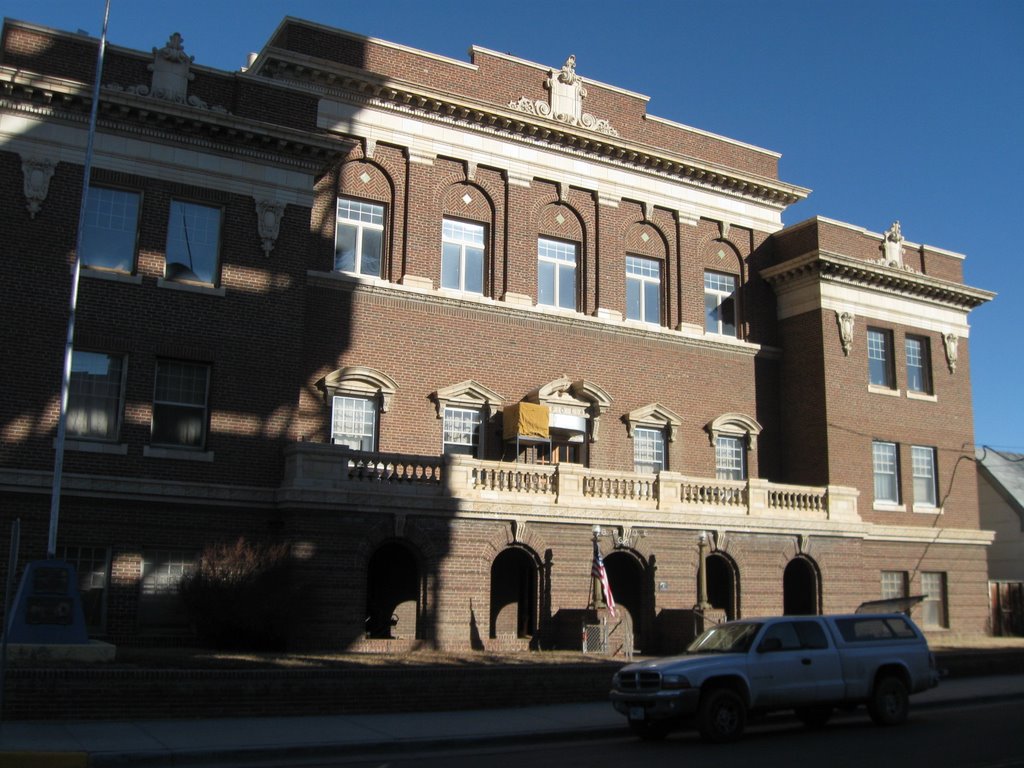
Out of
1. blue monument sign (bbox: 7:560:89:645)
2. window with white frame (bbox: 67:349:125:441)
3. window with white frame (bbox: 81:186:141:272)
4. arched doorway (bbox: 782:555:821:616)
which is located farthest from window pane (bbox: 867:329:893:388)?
blue monument sign (bbox: 7:560:89:645)

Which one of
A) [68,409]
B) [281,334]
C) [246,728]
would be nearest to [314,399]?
[281,334]

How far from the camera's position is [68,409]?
2480cm

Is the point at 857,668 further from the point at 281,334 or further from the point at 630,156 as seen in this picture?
the point at 630,156

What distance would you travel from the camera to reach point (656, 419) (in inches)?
1362

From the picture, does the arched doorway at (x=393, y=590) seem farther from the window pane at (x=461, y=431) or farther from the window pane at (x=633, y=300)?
the window pane at (x=633, y=300)

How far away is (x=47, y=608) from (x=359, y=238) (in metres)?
15.4

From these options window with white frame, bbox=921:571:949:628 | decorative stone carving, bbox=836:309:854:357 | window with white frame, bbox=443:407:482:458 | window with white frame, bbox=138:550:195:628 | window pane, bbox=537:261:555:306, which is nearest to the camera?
window with white frame, bbox=138:550:195:628

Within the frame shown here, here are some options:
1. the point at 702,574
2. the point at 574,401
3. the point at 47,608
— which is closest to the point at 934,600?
the point at 702,574

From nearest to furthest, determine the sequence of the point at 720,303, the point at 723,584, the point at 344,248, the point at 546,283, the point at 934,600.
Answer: the point at 344,248
the point at 723,584
the point at 546,283
the point at 720,303
the point at 934,600

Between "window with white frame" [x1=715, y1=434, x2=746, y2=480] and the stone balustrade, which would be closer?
the stone balustrade

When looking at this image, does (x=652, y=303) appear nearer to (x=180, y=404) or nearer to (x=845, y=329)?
(x=845, y=329)

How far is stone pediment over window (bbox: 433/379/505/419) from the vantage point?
31.0m

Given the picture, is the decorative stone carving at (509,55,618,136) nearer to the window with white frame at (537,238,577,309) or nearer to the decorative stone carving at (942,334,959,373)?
the window with white frame at (537,238,577,309)

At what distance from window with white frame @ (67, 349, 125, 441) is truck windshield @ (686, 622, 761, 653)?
14871 mm
